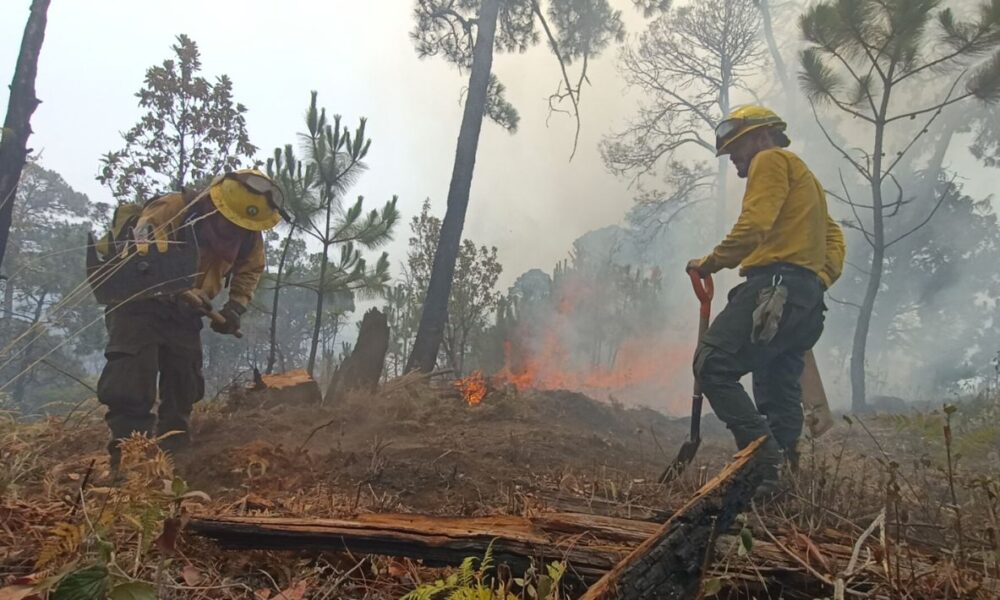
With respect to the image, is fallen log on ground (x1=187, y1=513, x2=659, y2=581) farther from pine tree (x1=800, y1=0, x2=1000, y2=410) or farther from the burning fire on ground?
the burning fire on ground

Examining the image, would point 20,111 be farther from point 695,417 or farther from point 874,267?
point 874,267

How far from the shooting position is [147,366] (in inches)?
150

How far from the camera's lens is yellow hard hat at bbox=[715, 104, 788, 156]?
3.42 m

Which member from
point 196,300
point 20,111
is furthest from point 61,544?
point 20,111

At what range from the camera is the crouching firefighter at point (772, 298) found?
304 cm

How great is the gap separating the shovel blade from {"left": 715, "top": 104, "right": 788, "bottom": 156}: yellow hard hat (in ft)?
5.59

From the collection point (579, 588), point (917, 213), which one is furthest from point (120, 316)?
point (917, 213)

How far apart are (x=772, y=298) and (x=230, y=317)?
Answer: 3628 millimetres

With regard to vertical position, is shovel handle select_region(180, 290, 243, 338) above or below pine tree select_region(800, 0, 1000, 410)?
below

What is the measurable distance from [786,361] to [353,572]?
2729 millimetres

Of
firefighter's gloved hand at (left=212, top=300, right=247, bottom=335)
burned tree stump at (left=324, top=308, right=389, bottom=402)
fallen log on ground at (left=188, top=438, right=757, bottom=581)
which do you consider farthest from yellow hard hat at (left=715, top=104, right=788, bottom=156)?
burned tree stump at (left=324, top=308, right=389, bottom=402)

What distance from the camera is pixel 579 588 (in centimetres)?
140

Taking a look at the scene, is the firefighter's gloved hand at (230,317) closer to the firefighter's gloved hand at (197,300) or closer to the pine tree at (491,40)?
the firefighter's gloved hand at (197,300)

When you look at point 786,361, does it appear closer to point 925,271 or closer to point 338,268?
point 338,268
